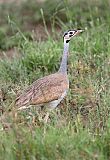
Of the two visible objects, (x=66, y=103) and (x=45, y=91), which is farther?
(x=66, y=103)

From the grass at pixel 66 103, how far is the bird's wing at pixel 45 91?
8 centimetres

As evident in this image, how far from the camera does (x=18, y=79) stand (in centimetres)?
654

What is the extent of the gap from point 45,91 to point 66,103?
0.38m

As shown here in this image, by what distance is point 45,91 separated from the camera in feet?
18.4

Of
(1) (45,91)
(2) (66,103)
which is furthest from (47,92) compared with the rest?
(2) (66,103)

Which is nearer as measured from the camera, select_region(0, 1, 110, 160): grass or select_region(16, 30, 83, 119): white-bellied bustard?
select_region(0, 1, 110, 160): grass

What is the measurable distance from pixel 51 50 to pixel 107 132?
2202mm

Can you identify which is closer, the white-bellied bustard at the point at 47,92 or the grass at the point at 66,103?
the grass at the point at 66,103

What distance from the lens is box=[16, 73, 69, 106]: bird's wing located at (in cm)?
548

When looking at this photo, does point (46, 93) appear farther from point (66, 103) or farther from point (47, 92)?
point (66, 103)

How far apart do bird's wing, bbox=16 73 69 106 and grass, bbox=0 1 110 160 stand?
83mm

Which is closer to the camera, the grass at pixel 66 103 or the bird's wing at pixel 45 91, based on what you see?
the grass at pixel 66 103

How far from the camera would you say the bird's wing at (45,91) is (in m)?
5.48

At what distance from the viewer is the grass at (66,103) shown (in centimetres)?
448
